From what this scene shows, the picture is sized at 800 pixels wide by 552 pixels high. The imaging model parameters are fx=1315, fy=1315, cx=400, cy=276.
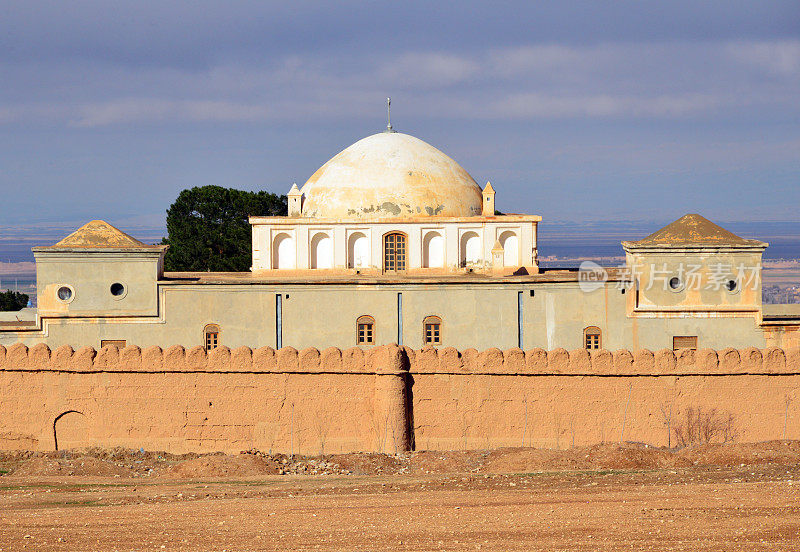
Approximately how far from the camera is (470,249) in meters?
38.0

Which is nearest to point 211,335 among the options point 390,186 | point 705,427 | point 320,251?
point 320,251

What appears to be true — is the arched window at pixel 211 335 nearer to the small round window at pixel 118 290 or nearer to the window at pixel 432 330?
the small round window at pixel 118 290

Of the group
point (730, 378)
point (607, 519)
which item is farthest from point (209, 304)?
point (607, 519)

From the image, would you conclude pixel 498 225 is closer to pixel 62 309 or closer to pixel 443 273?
pixel 443 273

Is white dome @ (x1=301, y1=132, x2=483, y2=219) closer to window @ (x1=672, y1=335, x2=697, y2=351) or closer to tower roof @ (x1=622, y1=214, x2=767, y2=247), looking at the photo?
tower roof @ (x1=622, y1=214, x2=767, y2=247)

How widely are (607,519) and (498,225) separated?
20.2 metres

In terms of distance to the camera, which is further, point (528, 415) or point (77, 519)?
point (528, 415)

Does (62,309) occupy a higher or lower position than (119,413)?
higher

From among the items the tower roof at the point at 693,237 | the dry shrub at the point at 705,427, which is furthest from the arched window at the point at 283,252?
the dry shrub at the point at 705,427

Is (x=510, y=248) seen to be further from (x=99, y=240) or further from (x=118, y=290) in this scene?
(x=99, y=240)

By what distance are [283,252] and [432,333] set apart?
7.07 metres

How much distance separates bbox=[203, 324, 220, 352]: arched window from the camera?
3278 cm

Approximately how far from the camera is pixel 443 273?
37375mm

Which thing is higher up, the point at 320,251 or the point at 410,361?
the point at 320,251
